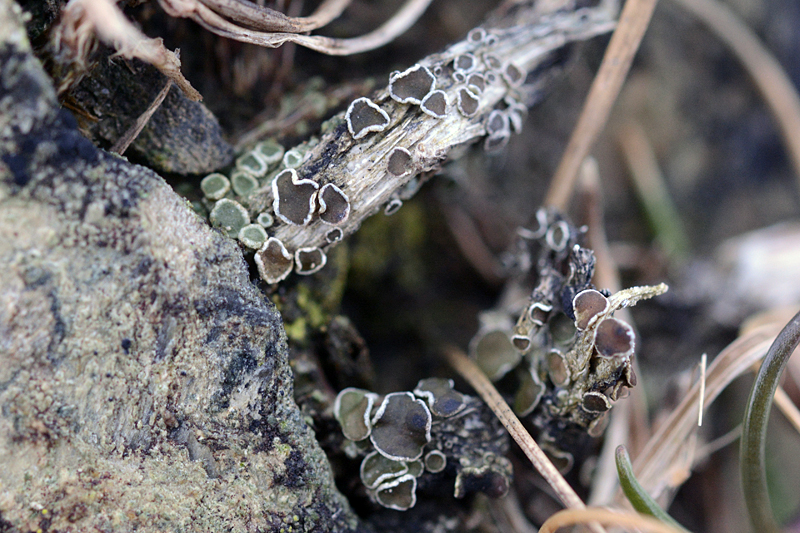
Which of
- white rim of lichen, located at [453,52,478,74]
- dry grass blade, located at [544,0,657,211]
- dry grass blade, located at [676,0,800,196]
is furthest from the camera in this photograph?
dry grass blade, located at [676,0,800,196]

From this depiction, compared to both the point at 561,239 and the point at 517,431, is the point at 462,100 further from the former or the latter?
the point at 517,431

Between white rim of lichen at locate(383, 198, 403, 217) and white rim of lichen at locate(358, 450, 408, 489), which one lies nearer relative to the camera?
white rim of lichen at locate(358, 450, 408, 489)

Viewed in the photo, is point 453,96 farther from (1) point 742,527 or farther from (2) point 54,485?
(1) point 742,527

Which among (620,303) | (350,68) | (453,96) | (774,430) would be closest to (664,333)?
(774,430)

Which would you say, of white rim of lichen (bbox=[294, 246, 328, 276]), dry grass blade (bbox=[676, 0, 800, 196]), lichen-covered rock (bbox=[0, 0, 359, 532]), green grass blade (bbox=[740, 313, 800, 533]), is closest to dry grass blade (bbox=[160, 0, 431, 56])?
lichen-covered rock (bbox=[0, 0, 359, 532])

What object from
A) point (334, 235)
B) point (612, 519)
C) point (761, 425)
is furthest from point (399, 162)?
point (761, 425)

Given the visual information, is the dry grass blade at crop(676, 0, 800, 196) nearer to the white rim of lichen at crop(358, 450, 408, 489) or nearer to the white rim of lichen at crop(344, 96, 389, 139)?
the white rim of lichen at crop(344, 96, 389, 139)
